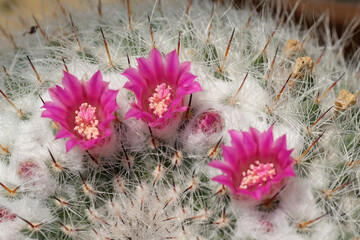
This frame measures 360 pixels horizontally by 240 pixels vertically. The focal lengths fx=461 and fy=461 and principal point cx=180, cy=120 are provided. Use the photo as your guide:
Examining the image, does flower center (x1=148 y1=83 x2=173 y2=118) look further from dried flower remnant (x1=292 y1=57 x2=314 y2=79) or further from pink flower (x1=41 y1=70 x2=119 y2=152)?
dried flower remnant (x1=292 y1=57 x2=314 y2=79)

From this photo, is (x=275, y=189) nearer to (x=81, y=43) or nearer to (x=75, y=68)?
(x=75, y=68)

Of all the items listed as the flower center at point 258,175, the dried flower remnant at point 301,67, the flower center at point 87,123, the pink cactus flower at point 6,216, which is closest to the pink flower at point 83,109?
the flower center at point 87,123

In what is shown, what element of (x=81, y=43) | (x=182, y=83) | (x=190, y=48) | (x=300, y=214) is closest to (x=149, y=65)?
(x=182, y=83)

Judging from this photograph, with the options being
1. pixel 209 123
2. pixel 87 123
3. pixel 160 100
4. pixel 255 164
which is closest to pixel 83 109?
pixel 87 123

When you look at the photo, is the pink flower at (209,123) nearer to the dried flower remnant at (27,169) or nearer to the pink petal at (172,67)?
the pink petal at (172,67)

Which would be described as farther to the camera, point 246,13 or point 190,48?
point 246,13

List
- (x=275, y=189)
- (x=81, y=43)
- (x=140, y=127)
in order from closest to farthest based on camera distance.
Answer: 1. (x=275, y=189)
2. (x=140, y=127)
3. (x=81, y=43)

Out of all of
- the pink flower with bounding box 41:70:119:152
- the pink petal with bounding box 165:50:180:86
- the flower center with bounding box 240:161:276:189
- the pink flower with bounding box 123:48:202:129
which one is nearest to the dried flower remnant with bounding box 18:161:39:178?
the pink flower with bounding box 41:70:119:152
